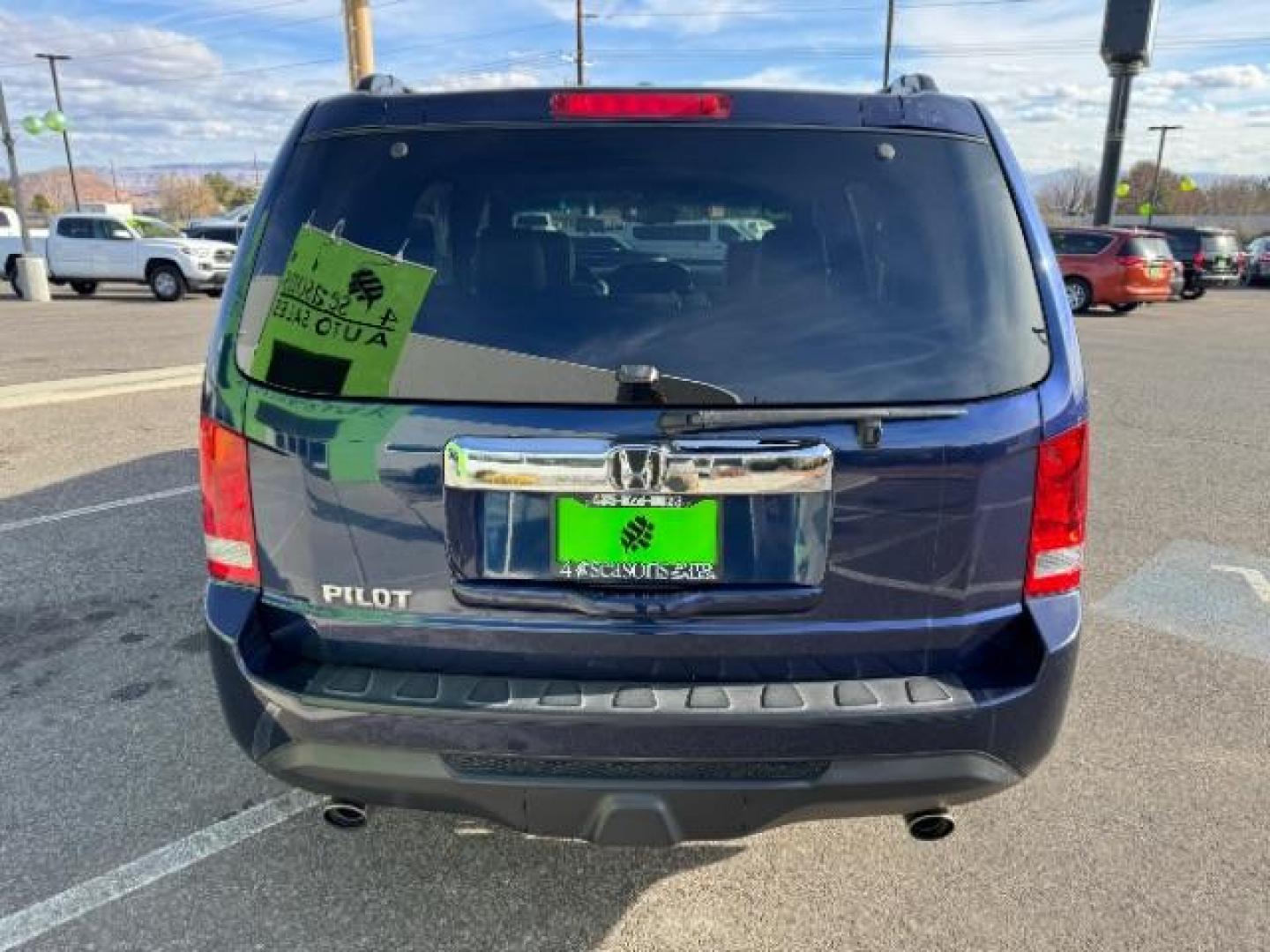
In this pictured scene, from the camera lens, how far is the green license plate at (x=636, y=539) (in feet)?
6.27

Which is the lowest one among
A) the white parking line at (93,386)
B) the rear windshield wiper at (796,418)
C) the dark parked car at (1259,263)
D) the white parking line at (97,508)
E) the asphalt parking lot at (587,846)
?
the dark parked car at (1259,263)

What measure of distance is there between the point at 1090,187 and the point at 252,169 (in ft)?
258

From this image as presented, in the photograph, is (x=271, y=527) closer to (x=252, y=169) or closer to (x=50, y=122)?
(x=50, y=122)

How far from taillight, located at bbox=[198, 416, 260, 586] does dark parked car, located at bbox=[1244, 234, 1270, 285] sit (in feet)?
115

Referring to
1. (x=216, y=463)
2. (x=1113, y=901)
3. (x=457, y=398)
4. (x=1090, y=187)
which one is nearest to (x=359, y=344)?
(x=457, y=398)

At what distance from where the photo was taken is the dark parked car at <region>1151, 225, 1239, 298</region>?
2528 cm

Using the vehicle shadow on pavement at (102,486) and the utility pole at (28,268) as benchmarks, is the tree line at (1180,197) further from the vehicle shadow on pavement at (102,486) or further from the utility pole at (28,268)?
the vehicle shadow on pavement at (102,486)

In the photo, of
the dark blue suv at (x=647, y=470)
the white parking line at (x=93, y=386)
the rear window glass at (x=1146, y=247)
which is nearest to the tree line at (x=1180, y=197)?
the rear window glass at (x=1146, y=247)

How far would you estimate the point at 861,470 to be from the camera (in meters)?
1.91

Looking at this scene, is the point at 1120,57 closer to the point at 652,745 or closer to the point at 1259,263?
the point at 1259,263

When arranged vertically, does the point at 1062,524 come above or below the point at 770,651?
above

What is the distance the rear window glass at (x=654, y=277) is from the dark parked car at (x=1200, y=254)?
2730 cm

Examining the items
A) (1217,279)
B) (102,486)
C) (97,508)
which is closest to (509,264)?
(97,508)

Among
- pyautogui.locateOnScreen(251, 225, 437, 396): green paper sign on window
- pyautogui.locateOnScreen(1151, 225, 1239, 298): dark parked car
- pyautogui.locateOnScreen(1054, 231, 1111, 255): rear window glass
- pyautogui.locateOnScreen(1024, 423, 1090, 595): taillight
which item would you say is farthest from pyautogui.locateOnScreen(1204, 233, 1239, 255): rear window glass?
pyautogui.locateOnScreen(251, 225, 437, 396): green paper sign on window
